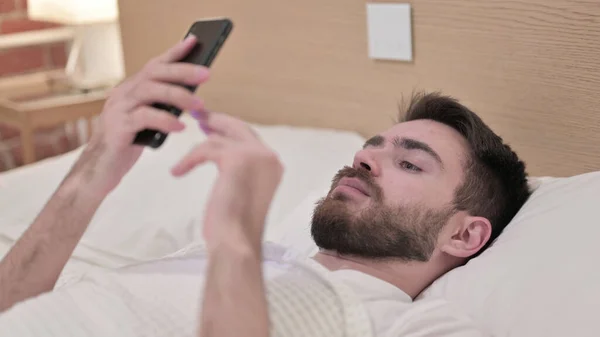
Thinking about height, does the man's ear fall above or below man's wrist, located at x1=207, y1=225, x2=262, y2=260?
below

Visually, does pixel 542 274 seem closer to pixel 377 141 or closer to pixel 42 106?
pixel 377 141

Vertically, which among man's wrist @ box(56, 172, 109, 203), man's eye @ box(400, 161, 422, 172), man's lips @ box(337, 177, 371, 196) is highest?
man's wrist @ box(56, 172, 109, 203)

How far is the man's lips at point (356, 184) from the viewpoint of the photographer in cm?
114

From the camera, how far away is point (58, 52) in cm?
343

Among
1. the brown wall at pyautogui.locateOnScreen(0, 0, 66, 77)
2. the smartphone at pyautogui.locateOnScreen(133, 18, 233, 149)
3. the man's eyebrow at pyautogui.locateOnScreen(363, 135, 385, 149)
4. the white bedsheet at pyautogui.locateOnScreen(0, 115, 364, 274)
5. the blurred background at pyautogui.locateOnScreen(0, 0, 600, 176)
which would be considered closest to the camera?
the smartphone at pyautogui.locateOnScreen(133, 18, 233, 149)

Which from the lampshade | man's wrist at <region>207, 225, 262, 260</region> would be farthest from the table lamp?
man's wrist at <region>207, 225, 262, 260</region>

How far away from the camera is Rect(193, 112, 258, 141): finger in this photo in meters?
0.79

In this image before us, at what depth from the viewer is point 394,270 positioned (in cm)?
111

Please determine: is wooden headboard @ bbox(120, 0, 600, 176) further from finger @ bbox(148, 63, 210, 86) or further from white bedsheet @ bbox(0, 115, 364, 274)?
finger @ bbox(148, 63, 210, 86)

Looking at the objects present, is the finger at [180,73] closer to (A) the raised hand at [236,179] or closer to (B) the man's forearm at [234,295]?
(A) the raised hand at [236,179]

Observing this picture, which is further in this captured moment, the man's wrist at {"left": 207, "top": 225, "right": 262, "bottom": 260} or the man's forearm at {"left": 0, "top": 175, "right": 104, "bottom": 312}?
the man's forearm at {"left": 0, "top": 175, "right": 104, "bottom": 312}

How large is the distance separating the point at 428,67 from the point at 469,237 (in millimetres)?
518

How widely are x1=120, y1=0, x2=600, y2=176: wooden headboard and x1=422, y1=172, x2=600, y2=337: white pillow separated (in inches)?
9.7

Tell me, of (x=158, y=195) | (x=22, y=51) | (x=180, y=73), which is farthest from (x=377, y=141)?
(x=22, y=51)
